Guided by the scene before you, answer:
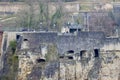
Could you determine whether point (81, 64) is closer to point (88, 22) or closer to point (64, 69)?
point (64, 69)

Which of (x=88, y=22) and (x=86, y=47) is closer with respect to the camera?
(x=86, y=47)

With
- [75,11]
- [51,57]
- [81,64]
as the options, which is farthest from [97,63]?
[75,11]

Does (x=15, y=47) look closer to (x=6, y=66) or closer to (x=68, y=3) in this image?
(x=6, y=66)

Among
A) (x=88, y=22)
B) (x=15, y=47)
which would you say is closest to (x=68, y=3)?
(x=88, y=22)

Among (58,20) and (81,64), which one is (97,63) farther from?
(58,20)

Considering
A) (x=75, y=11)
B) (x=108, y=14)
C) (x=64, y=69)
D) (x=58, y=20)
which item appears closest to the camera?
(x=64, y=69)

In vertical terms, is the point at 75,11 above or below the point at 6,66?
above

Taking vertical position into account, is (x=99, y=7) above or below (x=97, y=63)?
above

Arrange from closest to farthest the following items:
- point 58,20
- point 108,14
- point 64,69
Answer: point 64,69, point 58,20, point 108,14

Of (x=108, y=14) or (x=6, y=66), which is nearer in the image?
(x=6, y=66)
